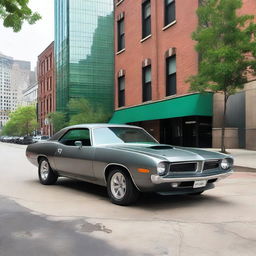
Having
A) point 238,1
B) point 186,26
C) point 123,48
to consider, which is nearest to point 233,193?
point 238,1

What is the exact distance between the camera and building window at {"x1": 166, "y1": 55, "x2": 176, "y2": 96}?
2516 centimetres

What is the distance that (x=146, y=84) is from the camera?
2827 centimetres

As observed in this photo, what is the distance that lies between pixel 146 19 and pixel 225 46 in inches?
538

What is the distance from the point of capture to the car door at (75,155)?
7.43 metres

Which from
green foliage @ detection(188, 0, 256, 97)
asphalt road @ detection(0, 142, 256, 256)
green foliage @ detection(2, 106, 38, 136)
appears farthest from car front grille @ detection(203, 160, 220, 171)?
green foliage @ detection(2, 106, 38, 136)

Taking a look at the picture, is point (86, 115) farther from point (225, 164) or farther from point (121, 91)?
point (225, 164)

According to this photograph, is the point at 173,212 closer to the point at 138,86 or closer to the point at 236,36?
the point at 236,36

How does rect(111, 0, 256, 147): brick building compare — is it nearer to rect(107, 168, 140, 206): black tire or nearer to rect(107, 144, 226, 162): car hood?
rect(107, 144, 226, 162): car hood

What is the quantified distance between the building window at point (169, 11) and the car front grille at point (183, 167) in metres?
20.9

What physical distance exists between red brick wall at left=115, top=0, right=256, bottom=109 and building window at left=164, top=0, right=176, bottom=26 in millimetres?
330

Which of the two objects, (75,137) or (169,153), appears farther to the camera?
(75,137)

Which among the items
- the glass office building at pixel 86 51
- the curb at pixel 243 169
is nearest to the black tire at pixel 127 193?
the curb at pixel 243 169

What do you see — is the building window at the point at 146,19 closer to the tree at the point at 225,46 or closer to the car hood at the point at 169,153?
the tree at the point at 225,46

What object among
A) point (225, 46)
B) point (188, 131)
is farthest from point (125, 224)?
point (188, 131)
